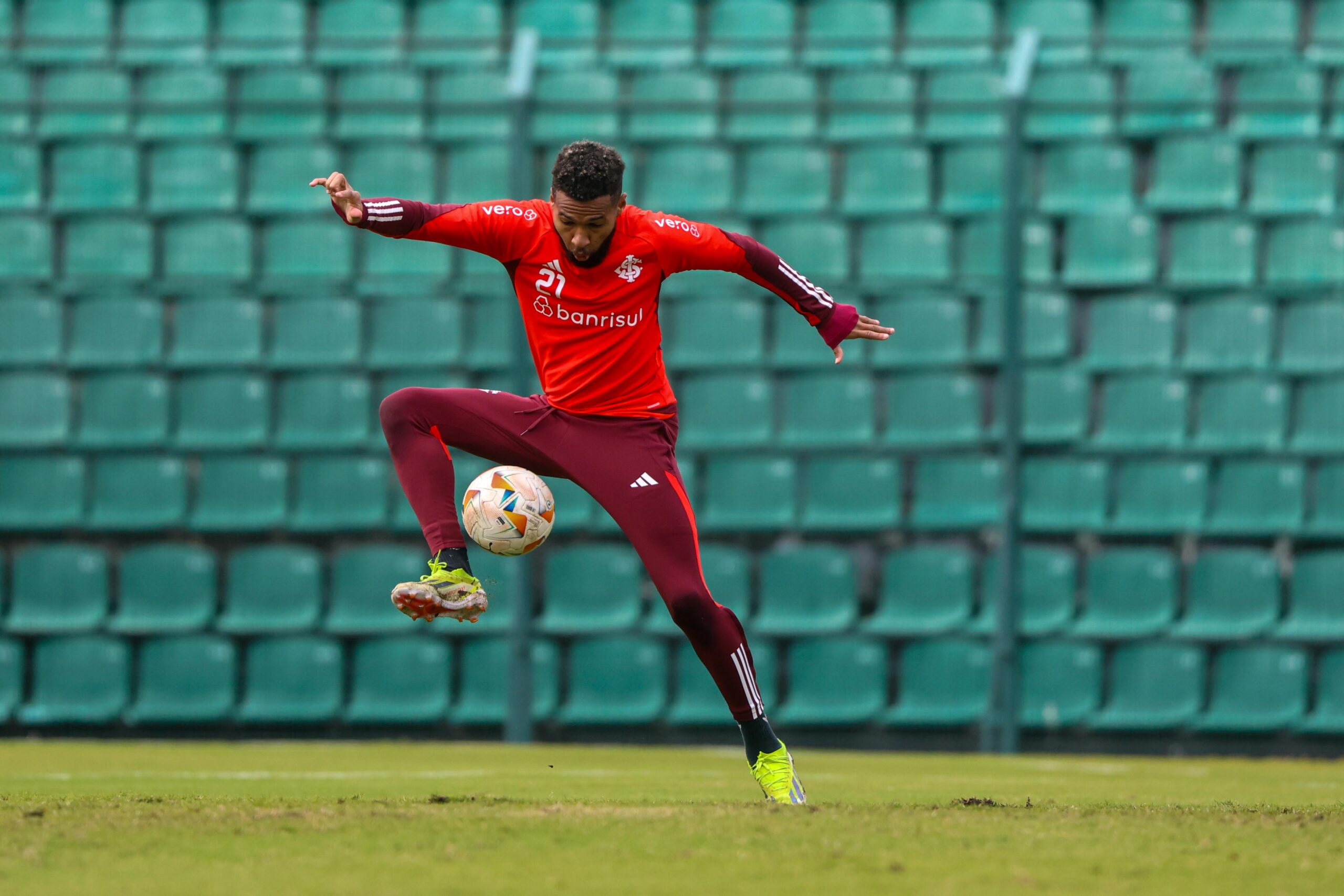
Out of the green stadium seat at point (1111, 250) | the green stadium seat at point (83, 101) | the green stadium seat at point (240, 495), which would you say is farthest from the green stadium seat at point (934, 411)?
the green stadium seat at point (83, 101)

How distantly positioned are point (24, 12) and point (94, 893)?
10.2 metres

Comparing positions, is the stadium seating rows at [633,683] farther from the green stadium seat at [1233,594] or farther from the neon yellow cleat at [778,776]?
the neon yellow cleat at [778,776]

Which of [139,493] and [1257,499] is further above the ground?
[1257,499]

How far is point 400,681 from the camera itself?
32.5 ft

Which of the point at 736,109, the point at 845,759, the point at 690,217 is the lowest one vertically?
the point at 845,759

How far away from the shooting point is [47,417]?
10312 millimetres

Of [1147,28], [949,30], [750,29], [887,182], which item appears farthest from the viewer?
[750,29]

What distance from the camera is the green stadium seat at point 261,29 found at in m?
11.9

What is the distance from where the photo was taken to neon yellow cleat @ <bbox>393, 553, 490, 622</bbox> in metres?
5.02

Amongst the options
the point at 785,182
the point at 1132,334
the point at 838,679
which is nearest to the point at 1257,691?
the point at 1132,334

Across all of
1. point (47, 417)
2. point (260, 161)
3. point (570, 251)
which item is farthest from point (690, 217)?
point (570, 251)

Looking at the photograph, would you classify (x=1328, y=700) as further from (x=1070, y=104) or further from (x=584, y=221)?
(x=584, y=221)

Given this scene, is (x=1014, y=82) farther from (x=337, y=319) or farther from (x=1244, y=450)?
(x=337, y=319)

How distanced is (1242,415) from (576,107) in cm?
473
